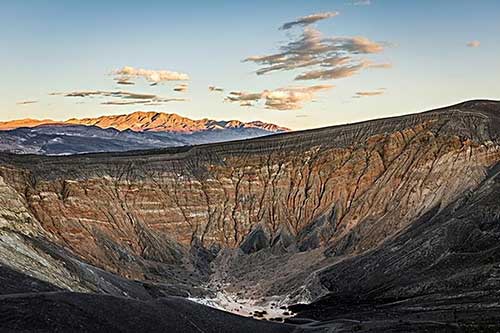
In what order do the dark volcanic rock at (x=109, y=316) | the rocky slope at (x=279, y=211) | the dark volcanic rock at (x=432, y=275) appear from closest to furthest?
1. the dark volcanic rock at (x=109, y=316)
2. the dark volcanic rock at (x=432, y=275)
3. the rocky slope at (x=279, y=211)

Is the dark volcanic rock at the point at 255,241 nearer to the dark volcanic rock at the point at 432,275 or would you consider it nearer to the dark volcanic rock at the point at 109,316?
the dark volcanic rock at the point at 432,275

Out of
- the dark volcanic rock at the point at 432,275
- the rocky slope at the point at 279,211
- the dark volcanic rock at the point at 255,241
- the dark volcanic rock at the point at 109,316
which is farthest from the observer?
the dark volcanic rock at the point at 255,241

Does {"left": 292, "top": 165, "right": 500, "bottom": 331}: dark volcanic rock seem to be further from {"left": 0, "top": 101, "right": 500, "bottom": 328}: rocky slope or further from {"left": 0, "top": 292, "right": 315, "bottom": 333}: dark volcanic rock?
{"left": 0, "top": 292, "right": 315, "bottom": 333}: dark volcanic rock

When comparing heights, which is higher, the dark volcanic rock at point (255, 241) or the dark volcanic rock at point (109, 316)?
the dark volcanic rock at point (109, 316)

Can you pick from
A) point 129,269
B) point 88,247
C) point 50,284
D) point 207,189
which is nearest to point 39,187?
point 88,247

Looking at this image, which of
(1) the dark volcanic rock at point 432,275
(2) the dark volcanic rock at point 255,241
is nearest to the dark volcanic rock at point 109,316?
(1) the dark volcanic rock at point 432,275

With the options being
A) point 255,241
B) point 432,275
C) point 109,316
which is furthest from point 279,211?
point 109,316

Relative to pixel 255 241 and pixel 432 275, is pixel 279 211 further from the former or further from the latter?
pixel 432 275

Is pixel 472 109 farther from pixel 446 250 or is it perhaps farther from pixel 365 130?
pixel 446 250

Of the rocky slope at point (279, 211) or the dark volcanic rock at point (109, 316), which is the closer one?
the dark volcanic rock at point (109, 316)
